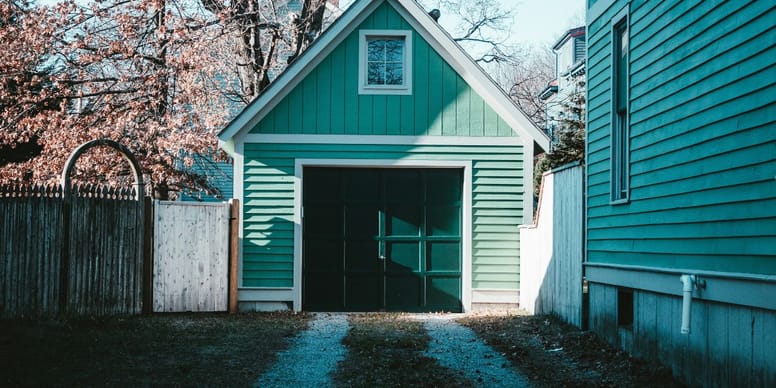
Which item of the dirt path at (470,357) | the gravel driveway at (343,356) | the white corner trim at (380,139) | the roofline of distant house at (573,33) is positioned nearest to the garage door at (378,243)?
the white corner trim at (380,139)

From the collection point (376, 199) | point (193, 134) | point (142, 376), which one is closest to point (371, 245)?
point (376, 199)

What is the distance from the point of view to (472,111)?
49.2 feet

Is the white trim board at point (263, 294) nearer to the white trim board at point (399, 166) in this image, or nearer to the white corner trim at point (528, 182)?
the white trim board at point (399, 166)

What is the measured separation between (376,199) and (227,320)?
11.4ft

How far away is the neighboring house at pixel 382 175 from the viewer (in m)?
14.7

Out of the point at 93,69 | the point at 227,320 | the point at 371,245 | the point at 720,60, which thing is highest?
the point at 93,69

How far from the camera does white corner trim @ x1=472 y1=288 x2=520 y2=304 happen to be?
15.0m

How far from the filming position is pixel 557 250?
1234 centimetres

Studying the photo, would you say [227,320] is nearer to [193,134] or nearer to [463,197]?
[463,197]

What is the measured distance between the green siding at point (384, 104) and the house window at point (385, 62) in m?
0.10

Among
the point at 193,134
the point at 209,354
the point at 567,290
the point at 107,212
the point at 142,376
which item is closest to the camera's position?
the point at 142,376

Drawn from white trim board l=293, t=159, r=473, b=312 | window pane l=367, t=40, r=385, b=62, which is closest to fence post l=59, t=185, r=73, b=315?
white trim board l=293, t=159, r=473, b=312

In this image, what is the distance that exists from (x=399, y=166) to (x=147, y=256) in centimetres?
449

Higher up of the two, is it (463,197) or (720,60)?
(720,60)
